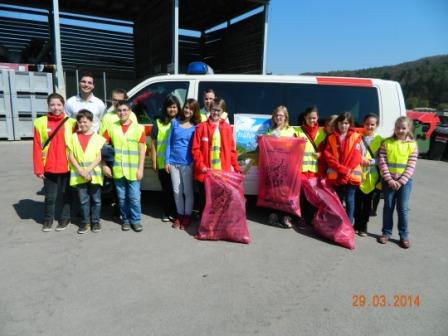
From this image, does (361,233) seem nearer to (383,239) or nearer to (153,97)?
(383,239)

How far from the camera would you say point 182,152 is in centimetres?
376

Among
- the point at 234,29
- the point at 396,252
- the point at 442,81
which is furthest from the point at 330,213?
the point at 442,81

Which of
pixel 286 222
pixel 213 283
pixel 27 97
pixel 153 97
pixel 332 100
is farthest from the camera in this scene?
pixel 27 97

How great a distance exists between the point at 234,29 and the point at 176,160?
1172 cm

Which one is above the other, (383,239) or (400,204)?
(400,204)

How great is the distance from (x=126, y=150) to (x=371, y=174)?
2886 millimetres

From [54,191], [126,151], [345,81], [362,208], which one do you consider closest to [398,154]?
[362,208]

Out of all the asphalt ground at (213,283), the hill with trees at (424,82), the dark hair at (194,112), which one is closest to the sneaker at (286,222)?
the asphalt ground at (213,283)

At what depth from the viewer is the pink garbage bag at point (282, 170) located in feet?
12.5

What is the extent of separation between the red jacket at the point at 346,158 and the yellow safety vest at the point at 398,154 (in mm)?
315

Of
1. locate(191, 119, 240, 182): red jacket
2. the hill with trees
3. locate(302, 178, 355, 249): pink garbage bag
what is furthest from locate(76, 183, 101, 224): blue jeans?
the hill with trees

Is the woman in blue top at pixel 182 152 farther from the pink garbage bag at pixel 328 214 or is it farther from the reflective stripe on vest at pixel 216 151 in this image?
the pink garbage bag at pixel 328 214

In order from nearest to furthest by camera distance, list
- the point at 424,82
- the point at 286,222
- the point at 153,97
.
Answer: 1. the point at 286,222
2. the point at 153,97
3. the point at 424,82

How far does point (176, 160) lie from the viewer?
3801mm
